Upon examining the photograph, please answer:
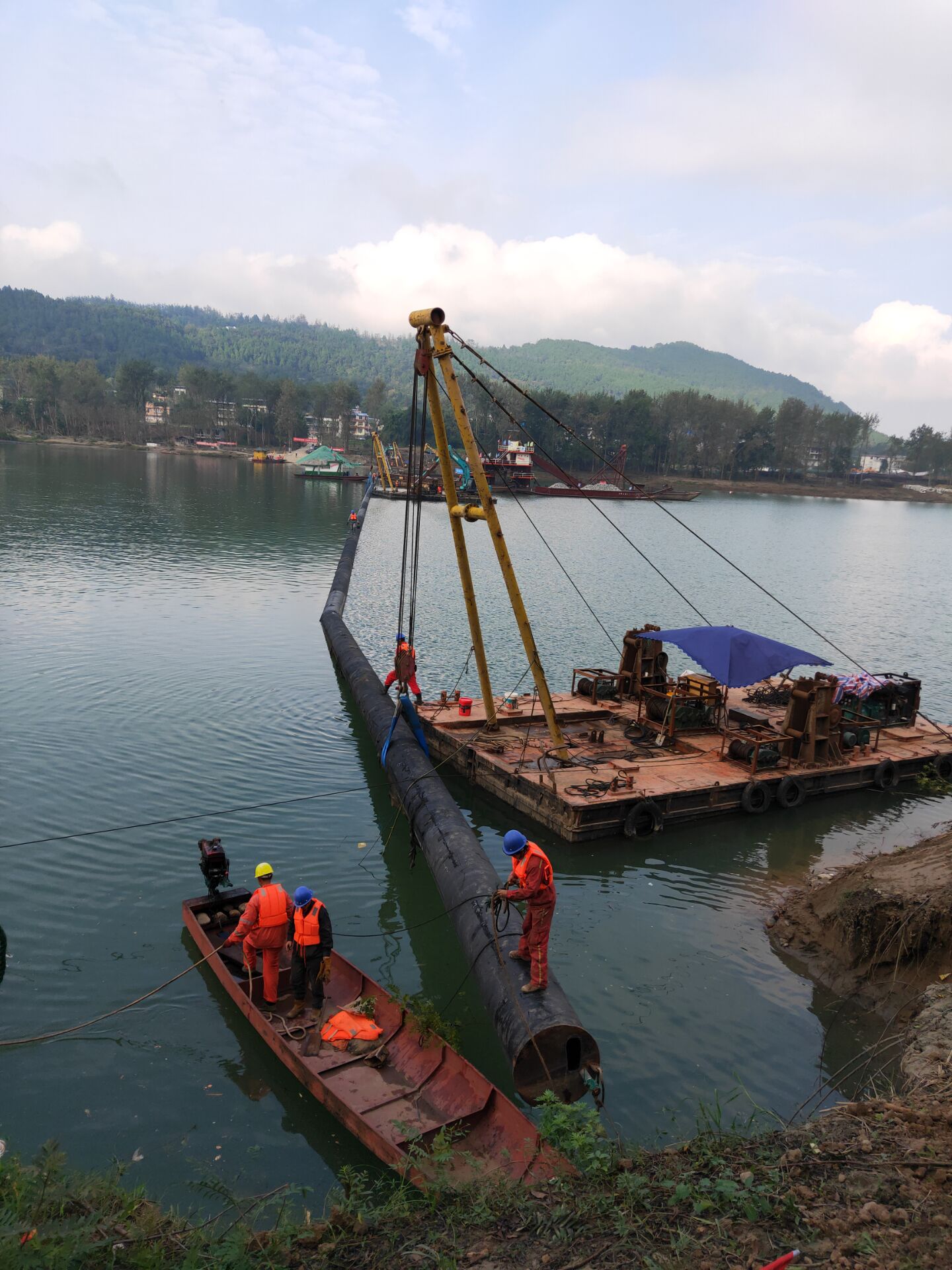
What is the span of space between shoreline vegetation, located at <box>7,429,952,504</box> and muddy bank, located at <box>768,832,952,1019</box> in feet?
429

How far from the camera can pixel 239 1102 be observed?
900 centimetres

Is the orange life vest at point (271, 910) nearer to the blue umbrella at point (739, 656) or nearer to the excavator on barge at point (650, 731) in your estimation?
the excavator on barge at point (650, 731)

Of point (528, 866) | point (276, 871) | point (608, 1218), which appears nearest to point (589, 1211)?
point (608, 1218)

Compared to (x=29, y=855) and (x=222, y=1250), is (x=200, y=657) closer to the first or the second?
(x=29, y=855)

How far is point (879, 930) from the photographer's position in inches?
450

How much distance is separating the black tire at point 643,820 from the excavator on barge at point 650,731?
0.09 ft

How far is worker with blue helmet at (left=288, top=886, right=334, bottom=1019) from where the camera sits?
31.5ft

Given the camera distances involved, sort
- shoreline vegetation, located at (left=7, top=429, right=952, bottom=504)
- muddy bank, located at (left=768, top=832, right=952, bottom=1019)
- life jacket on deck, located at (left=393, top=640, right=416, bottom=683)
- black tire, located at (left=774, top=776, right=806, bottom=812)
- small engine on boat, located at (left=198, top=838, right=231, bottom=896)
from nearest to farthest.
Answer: muddy bank, located at (left=768, top=832, right=952, bottom=1019) → small engine on boat, located at (left=198, top=838, right=231, bottom=896) → life jacket on deck, located at (left=393, top=640, right=416, bottom=683) → black tire, located at (left=774, top=776, right=806, bottom=812) → shoreline vegetation, located at (left=7, top=429, right=952, bottom=504)

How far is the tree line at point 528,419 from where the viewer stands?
146 metres

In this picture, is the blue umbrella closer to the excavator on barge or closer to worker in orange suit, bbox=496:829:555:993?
the excavator on barge

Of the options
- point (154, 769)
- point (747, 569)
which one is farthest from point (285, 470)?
point (154, 769)

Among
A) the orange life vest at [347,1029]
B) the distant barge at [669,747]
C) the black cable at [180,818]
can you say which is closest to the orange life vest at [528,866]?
the orange life vest at [347,1029]

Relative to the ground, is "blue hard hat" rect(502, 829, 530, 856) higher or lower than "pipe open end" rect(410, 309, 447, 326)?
lower

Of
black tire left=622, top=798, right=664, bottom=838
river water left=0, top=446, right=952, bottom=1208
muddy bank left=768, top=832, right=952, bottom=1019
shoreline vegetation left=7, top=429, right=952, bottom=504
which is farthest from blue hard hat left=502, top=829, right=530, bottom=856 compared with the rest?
shoreline vegetation left=7, top=429, right=952, bottom=504
